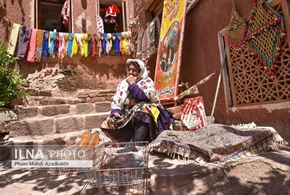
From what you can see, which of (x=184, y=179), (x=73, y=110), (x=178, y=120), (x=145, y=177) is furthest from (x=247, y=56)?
(x=73, y=110)

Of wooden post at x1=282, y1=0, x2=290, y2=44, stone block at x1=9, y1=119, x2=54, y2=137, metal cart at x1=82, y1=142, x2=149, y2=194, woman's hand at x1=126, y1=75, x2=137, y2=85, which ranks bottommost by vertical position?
metal cart at x1=82, y1=142, x2=149, y2=194

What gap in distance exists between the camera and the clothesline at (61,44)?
26.7ft

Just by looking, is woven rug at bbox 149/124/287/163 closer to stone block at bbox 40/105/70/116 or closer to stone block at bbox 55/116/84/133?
stone block at bbox 55/116/84/133

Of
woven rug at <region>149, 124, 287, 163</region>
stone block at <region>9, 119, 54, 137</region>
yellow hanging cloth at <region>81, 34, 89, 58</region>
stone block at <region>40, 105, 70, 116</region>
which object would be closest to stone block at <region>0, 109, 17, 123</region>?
stone block at <region>9, 119, 54, 137</region>

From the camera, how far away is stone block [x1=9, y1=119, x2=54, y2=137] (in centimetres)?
435

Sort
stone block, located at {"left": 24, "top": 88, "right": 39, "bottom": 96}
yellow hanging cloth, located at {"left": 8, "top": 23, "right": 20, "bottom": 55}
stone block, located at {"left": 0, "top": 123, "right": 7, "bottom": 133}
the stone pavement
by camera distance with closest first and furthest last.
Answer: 1. the stone pavement
2. stone block, located at {"left": 0, "top": 123, "right": 7, "bottom": 133}
3. stone block, located at {"left": 24, "top": 88, "right": 39, "bottom": 96}
4. yellow hanging cloth, located at {"left": 8, "top": 23, "right": 20, "bottom": 55}

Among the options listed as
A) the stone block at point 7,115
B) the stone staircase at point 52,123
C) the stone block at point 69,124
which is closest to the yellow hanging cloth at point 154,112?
the stone staircase at point 52,123

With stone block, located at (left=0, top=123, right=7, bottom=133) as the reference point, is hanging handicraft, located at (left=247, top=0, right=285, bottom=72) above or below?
above

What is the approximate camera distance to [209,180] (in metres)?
2.16

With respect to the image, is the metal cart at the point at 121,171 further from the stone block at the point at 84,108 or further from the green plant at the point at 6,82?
the stone block at the point at 84,108

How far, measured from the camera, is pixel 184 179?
2162mm

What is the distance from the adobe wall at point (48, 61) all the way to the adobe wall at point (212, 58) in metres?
4.72

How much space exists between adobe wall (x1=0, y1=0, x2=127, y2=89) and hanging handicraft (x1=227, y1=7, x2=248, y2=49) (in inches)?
251

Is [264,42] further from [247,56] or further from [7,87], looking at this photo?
[7,87]
